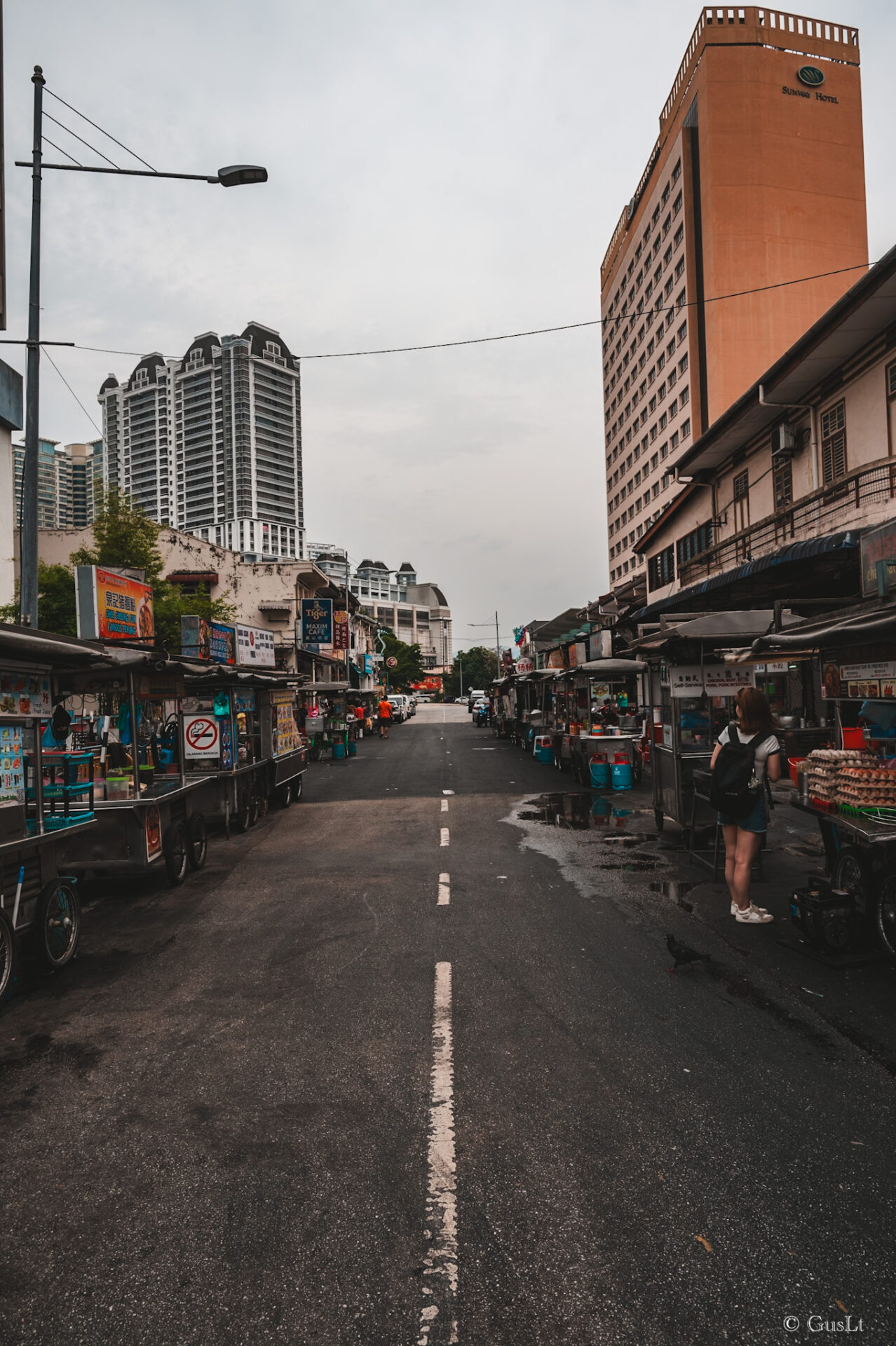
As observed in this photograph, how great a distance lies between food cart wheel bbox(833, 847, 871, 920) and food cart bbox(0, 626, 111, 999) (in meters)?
6.61

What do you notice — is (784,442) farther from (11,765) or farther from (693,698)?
(11,765)

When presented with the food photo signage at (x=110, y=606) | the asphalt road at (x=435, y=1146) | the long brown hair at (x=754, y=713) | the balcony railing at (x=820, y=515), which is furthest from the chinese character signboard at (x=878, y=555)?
the balcony railing at (x=820, y=515)

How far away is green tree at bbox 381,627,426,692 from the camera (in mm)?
99756

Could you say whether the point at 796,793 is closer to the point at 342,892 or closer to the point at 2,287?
the point at 342,892

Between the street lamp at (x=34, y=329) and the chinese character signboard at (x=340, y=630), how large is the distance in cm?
3809

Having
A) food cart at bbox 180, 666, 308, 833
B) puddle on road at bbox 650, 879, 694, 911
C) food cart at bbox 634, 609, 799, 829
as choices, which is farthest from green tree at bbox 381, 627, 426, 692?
puddle on road at bbox 650, 879, 694, 911

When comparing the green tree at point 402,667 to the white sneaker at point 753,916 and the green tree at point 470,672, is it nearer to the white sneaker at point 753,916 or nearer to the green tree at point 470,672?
the green tree at point 470,672

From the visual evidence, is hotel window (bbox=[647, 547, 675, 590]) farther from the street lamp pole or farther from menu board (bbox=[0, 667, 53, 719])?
menu board (bbox=[0, 667, 53, 719])

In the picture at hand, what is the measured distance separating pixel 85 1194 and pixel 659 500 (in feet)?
233

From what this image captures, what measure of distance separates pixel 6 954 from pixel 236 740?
7661 millimetres

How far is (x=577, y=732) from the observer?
21.0 metres

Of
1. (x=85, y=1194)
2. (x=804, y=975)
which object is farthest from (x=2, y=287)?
(x=804, y=975)

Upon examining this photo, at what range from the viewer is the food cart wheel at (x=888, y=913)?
19.4 feet

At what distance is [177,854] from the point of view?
977 centimetres
